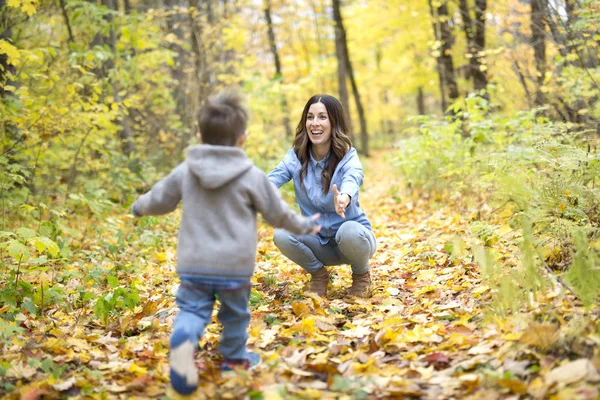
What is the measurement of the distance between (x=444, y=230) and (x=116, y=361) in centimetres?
383

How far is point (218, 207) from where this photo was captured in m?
2.48

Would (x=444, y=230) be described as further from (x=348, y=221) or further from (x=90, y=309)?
(x=90, y=309)

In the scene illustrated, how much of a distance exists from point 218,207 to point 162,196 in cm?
32

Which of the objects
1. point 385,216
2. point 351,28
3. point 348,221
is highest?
point 351,28

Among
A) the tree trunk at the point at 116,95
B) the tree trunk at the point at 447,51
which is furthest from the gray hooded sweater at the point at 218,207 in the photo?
the tree trunk at the point at 447,51

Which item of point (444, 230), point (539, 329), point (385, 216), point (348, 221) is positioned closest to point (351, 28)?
point (385, 216)

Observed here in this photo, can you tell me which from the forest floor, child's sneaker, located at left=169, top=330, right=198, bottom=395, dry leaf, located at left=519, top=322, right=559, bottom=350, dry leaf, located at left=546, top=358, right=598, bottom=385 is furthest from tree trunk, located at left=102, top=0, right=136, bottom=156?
dry leaf, located at left=546, top=358, right=598, bottom=385

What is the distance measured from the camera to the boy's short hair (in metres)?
2.48

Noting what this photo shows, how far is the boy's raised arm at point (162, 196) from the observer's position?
2555 millimetres

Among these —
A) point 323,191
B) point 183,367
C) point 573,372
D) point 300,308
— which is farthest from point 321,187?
point 573,372

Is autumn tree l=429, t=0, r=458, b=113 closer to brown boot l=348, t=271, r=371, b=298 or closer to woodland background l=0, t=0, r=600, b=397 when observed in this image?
woodland background l=0, t=0, r=600, b=397

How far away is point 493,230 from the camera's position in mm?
4367

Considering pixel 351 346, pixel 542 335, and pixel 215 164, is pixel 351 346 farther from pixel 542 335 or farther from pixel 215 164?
pixel 215 164

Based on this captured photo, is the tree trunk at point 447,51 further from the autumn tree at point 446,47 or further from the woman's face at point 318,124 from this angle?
the woman's face at point 318,124
